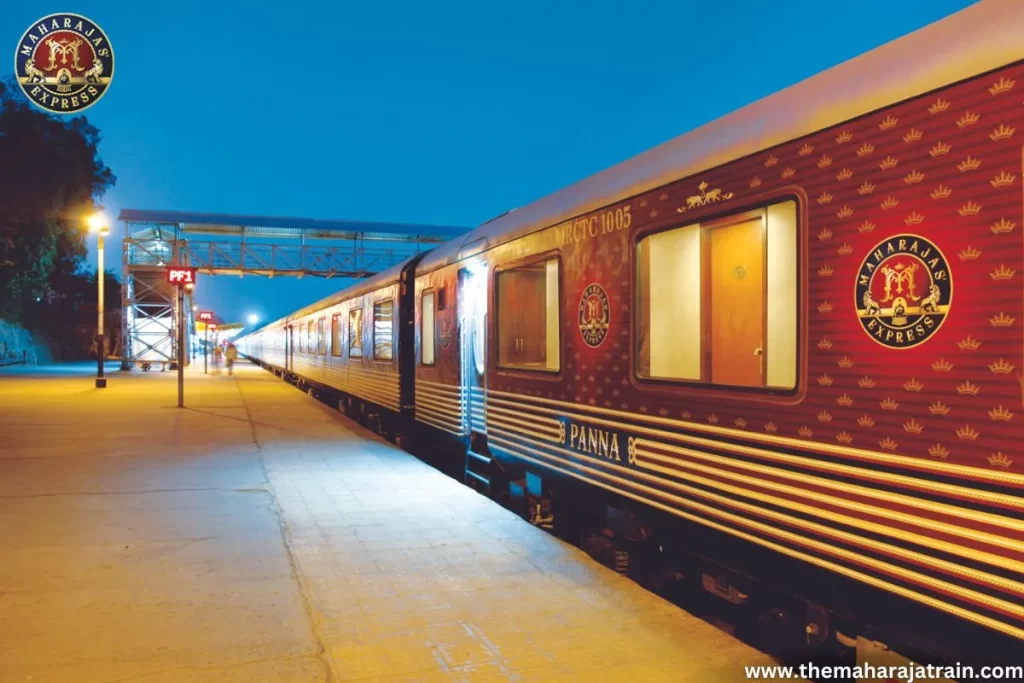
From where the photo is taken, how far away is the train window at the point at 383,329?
12.7 metres

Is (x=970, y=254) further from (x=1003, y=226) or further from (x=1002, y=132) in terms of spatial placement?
(x=1002, y=132)

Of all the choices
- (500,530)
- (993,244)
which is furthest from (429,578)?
(993,244)

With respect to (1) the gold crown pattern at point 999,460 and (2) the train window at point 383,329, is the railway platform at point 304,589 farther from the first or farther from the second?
(2) the train window at point 383,329

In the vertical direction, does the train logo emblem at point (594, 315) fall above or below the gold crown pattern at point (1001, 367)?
above

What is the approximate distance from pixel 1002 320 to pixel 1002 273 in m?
0.16

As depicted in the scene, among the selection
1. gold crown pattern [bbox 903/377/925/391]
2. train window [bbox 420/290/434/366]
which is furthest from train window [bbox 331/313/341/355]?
gold crown pattern [bbox 903/377/925/391]

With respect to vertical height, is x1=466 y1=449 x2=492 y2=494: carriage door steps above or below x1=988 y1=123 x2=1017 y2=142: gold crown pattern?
below

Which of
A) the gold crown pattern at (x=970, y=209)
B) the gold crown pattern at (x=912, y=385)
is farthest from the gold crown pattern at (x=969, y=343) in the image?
the gold crown pattern at (x=970, y=209)

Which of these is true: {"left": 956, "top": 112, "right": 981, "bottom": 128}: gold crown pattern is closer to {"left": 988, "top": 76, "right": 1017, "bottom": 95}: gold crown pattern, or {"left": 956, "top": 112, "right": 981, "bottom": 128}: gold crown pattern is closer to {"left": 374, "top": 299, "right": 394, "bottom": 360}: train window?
{"left": 988, "top": 76, "right": 1017, "bottom": 95}: gold crown pattern

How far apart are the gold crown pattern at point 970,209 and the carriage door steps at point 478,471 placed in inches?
229

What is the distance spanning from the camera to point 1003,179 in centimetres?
282

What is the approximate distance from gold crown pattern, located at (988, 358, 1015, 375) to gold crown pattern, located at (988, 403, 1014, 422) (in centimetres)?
11

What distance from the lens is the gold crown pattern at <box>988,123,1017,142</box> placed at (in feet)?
9.19

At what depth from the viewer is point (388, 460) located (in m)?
10.6
